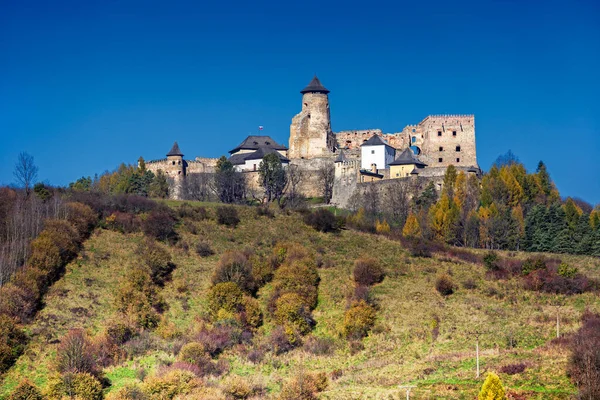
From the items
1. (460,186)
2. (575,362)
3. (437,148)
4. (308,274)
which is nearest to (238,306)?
(308,274)

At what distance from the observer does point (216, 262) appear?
Result: 2149 inches

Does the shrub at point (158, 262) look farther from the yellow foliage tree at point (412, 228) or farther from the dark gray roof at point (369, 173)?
the dark gray roof at point (369, 173)

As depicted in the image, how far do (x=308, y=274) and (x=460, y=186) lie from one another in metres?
26.2

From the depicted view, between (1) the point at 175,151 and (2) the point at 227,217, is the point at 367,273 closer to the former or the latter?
(2) the point at 227,217

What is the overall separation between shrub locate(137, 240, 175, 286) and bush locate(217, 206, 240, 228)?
382 inches

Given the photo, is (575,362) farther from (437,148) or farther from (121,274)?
(437,148)

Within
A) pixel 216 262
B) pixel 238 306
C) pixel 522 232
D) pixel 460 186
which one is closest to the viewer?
pixel 238 306

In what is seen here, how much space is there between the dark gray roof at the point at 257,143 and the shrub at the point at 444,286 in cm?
4848

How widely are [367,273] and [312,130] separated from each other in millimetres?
42520

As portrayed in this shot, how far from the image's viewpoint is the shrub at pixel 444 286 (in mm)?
48312

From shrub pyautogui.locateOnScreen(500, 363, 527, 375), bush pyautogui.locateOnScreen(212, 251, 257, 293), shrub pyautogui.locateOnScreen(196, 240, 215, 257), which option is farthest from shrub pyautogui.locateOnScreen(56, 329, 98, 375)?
shrub pyautogui.locateOnScreen(500, 363, 527, 375)

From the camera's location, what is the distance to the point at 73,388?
34.2m

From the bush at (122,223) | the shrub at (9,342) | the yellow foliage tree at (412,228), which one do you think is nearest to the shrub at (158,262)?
the bush at (122,223)

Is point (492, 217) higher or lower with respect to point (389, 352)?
higher
